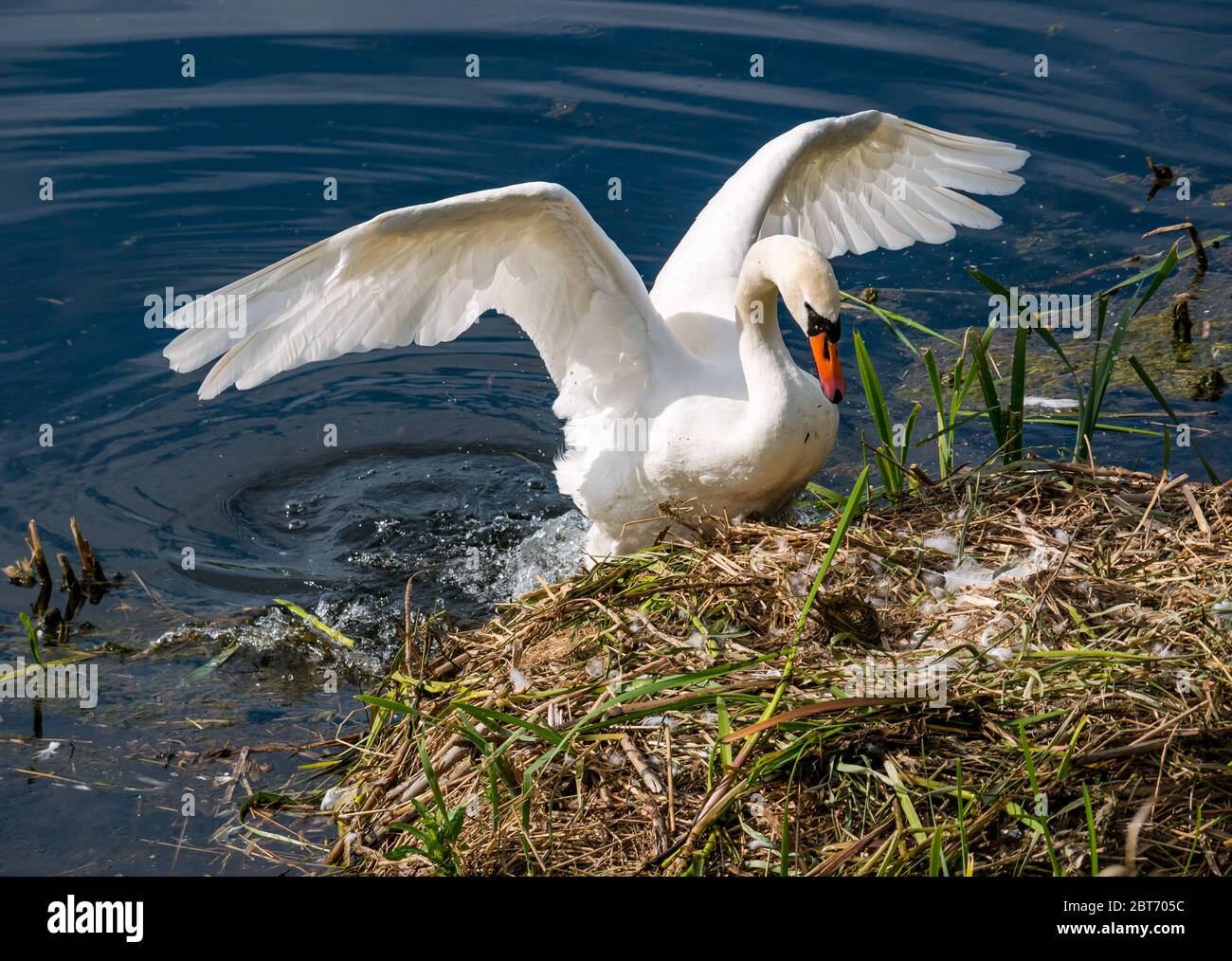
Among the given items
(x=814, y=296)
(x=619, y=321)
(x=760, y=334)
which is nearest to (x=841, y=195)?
(x=619, y=321)

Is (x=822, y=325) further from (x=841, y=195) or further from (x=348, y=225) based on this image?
(x=348, y=225)

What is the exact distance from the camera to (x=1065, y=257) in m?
9.95

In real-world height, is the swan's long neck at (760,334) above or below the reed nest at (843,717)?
above

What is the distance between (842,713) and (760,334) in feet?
6.95

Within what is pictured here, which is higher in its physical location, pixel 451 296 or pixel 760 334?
pixel 451 296

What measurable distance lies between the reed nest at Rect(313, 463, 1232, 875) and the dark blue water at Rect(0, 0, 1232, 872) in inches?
51.2

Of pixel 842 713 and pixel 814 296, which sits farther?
pixel 814 296

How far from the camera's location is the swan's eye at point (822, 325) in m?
5.34

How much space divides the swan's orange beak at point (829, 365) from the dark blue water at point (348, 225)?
2.24m

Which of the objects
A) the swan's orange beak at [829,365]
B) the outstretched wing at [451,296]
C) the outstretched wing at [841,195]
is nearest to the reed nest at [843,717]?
the swan's orange beak at [829,365]

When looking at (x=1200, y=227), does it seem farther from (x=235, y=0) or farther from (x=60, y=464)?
(x=235, y=0)

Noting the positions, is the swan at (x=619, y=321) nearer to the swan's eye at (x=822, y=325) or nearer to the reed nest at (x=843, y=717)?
the swan's eye at (x=822, y=325)

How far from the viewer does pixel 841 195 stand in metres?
7.86

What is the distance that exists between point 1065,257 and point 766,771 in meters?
6.97
